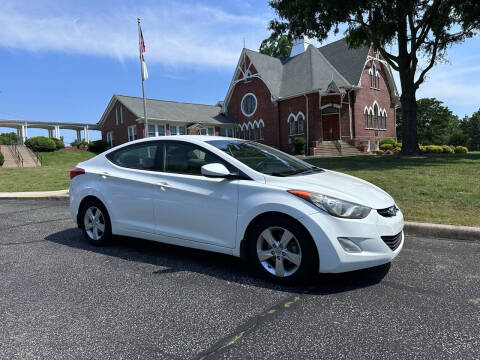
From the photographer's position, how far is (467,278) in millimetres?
3676

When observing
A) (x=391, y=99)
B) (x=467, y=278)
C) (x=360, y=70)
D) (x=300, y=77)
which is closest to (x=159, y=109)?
(x=300, y=77)

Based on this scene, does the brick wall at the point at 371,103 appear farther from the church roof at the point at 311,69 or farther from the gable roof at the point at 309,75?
the gable roof at the point at 309,75

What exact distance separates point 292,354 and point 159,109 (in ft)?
109

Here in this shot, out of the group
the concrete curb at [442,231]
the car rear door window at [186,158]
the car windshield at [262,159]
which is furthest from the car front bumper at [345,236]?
the concrete curb at [442,231]

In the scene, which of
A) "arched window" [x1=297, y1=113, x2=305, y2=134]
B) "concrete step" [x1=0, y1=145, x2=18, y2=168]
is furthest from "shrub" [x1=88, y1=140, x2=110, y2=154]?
"arched window" [x1=297, y1=113, x2=305, y2=134]

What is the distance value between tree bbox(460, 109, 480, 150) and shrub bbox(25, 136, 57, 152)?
79.7 m

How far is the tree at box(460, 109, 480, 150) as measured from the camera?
76875 mm

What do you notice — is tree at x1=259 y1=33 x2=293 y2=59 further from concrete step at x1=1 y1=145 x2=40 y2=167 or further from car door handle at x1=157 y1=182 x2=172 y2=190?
car door handle at x1=157 y1=182 x2=172 y2=190

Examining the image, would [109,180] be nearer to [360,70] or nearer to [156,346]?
[156,346]

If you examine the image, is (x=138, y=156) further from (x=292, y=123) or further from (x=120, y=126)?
(x=120, y=126)

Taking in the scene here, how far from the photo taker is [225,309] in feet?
10.2

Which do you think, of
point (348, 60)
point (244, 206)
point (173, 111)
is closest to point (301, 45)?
point (348, 60)

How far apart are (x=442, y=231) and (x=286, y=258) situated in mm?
3062

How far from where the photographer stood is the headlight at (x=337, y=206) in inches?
133
